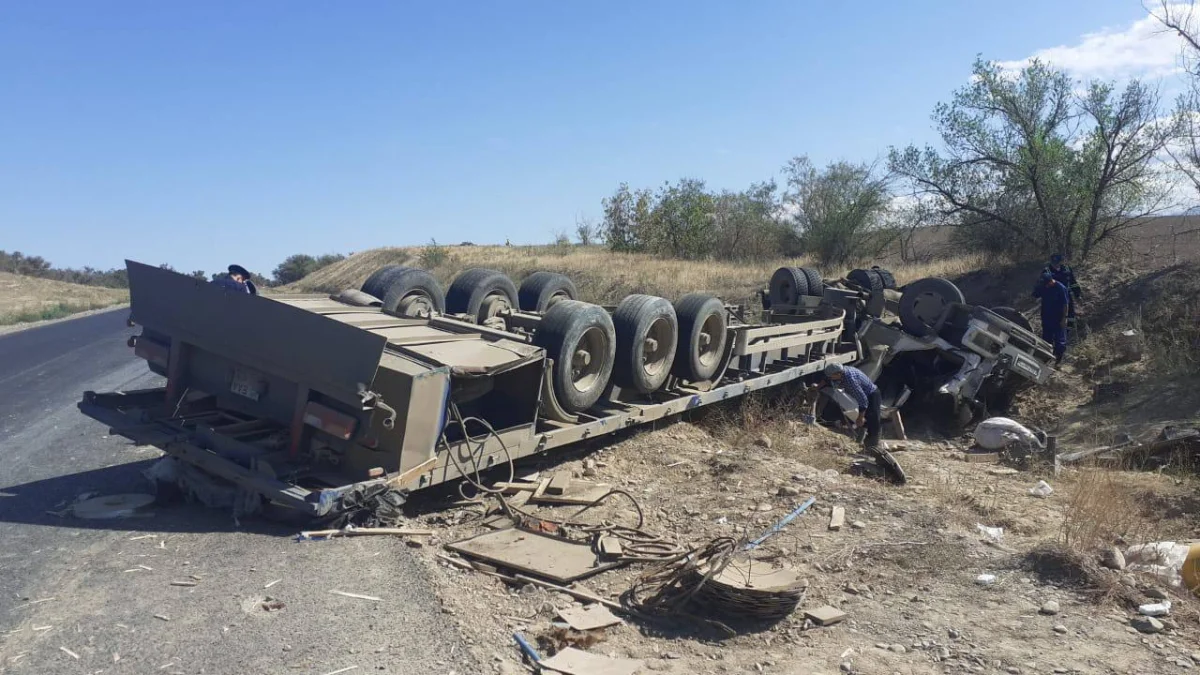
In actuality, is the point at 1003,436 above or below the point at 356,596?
above

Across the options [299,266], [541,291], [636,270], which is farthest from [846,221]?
[299,266]

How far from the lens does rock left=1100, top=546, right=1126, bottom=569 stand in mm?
4727

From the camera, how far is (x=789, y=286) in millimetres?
11492

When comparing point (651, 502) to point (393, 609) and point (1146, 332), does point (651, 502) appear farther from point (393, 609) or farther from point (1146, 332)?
point (1146, 332)

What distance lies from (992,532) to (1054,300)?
7841 millimetres

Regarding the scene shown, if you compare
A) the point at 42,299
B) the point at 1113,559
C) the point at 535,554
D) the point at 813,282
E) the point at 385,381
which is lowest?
the point at 42,299

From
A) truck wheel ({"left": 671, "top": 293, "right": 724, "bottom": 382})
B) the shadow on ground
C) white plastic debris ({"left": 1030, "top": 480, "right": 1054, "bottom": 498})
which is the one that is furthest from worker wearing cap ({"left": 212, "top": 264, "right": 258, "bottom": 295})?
white plastic debris ({"left": 1030, "top": 480, "right": 1054, "bottom": 498})

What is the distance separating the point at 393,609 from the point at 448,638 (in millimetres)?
393

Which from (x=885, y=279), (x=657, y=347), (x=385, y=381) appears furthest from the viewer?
(x=885, y=279)

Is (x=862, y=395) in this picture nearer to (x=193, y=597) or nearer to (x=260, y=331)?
(x=260, y=331)

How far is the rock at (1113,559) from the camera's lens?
4727 millimetres

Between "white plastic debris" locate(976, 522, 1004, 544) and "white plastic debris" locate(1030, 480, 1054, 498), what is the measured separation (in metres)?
1.39

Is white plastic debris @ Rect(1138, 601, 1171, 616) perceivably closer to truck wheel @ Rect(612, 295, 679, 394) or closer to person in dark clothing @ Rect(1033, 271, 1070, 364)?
truck wheel @ Rect(612, 295, 679, 394)

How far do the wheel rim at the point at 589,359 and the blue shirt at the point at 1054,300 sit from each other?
27.3ft
